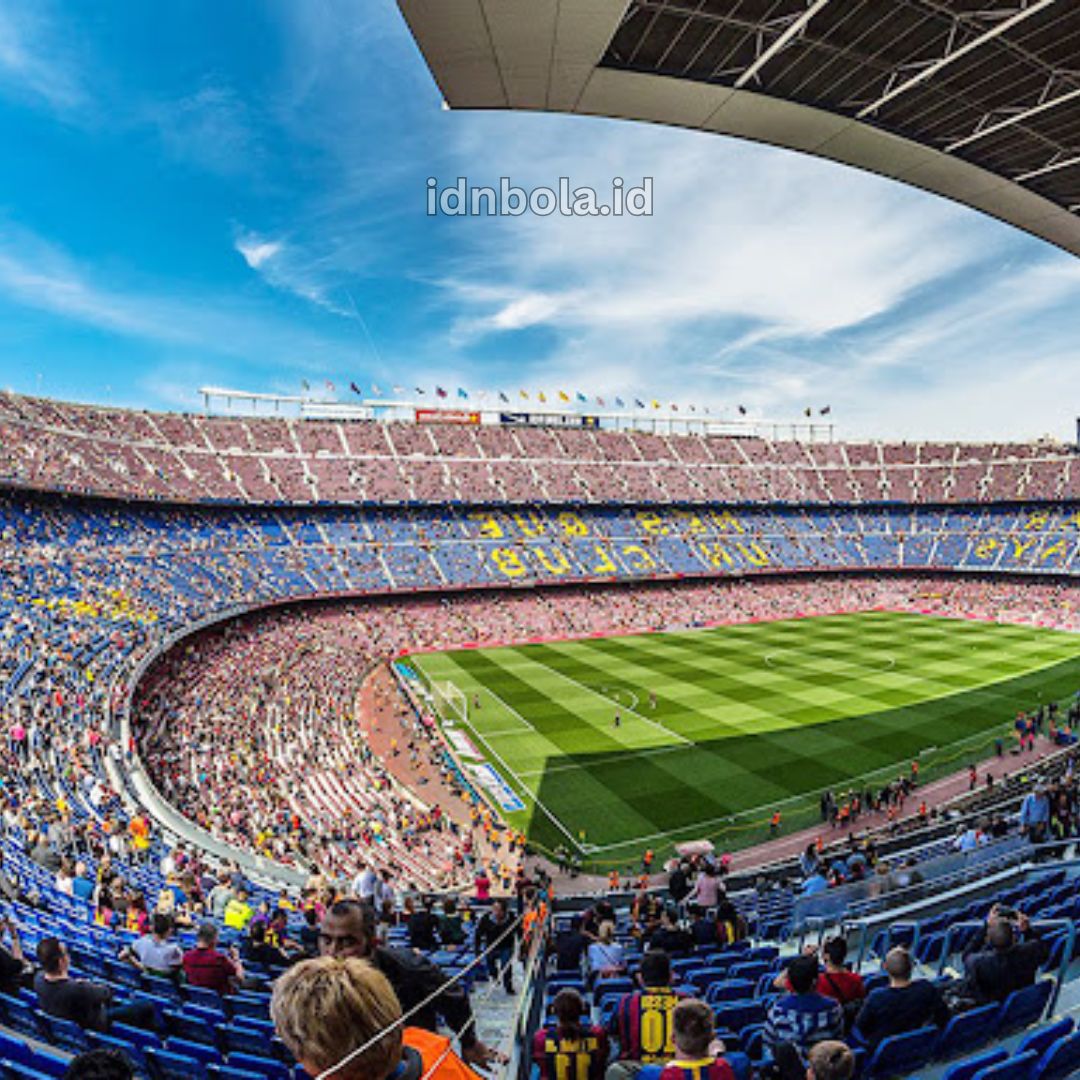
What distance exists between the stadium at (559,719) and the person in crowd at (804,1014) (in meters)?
0.02

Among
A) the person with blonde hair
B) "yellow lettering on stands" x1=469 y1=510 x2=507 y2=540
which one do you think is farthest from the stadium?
"yellow lettering on stands" x1=469 y1=510 x2=507 y2=540

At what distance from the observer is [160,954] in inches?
270

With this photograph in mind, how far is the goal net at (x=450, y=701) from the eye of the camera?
37375mm

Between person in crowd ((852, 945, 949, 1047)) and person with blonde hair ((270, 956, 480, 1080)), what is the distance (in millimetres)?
4101

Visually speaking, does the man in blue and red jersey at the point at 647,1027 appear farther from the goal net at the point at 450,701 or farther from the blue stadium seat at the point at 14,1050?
the goal net at the point at 450,701

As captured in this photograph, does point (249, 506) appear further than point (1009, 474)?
No

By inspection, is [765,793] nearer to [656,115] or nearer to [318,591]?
[656,115]

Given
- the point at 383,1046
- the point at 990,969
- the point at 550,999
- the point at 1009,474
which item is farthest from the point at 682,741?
the point at 1009,474

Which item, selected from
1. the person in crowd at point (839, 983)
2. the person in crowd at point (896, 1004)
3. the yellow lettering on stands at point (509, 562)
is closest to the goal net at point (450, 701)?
the yellow lettering on stands at point (509, 562)

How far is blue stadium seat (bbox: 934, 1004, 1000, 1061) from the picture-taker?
484 centimetres

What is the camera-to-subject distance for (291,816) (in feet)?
77.6

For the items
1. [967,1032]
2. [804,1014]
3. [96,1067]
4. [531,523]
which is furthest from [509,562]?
[96,1067]

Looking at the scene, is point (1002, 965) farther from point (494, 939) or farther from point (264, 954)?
point (264, 954)

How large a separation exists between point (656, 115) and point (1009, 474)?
311ft
